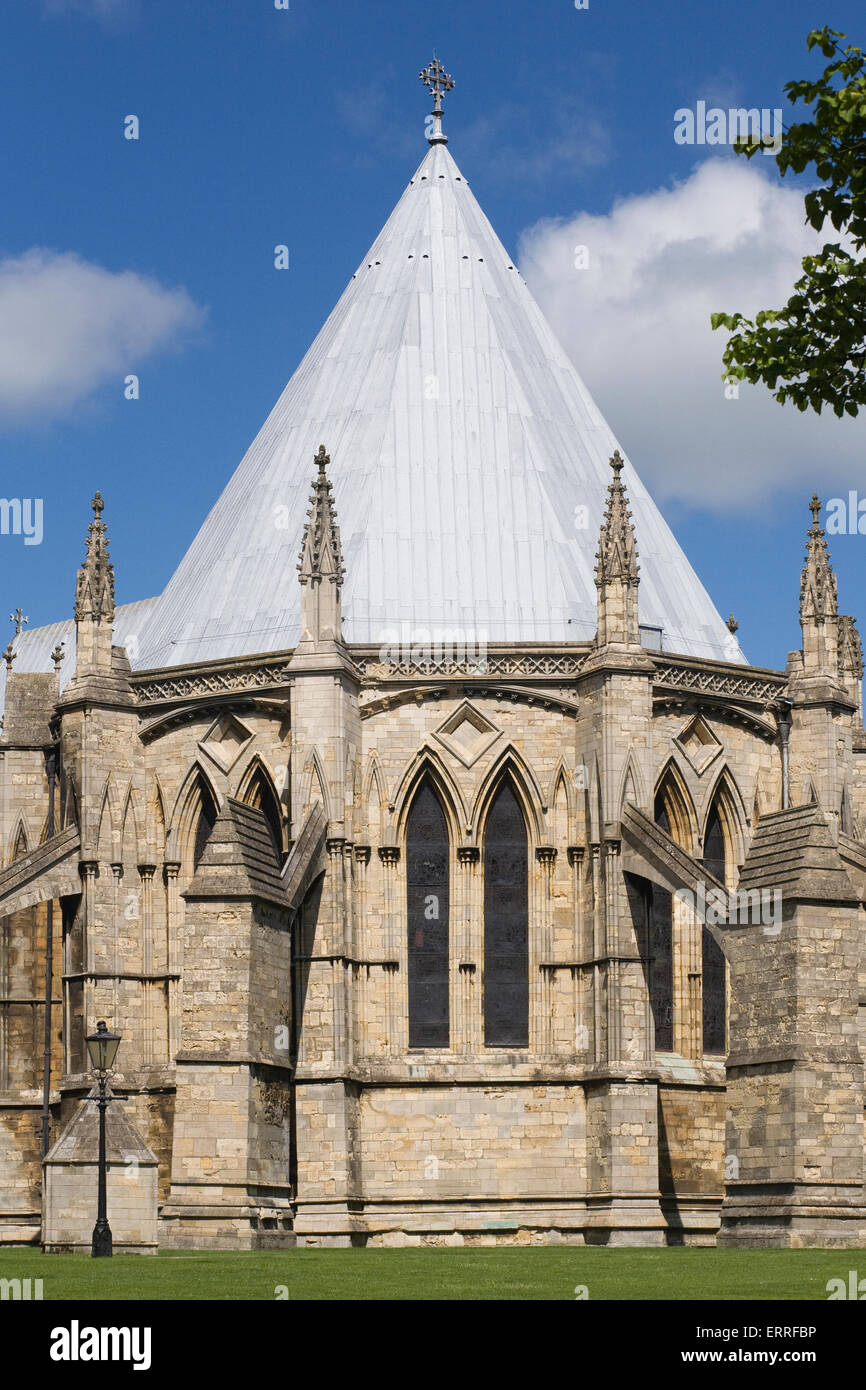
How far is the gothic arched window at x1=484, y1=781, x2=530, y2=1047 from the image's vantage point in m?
39.6

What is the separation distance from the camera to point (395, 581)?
4138cm

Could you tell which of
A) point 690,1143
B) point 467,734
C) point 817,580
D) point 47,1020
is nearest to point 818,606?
point 817,580

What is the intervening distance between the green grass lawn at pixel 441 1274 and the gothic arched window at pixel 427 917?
6.52 metres

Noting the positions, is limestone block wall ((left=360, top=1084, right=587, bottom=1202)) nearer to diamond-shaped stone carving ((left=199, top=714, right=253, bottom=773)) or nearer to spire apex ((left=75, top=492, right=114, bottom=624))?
diamond-shaped stone carving ((left=199, top=714, right=253, bottom=773))

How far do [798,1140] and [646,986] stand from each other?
619cm

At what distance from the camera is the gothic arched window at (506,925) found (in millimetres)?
39625

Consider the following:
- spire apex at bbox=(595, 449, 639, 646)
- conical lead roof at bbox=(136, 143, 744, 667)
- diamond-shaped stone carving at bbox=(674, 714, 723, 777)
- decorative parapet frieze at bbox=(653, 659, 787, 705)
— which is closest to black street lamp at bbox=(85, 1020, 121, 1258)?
conical lead roof at bbox=(136, 143, 744, 667)

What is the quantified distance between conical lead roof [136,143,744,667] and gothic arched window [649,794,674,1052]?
4.95m

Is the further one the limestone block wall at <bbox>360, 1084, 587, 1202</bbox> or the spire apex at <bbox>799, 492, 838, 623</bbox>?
the spire apex at <bbox>799, 492, 838, 623</bbox>

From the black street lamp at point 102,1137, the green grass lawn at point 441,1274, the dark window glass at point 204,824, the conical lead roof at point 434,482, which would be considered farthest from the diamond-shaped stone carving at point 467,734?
the black street lamp at point 102,1137
